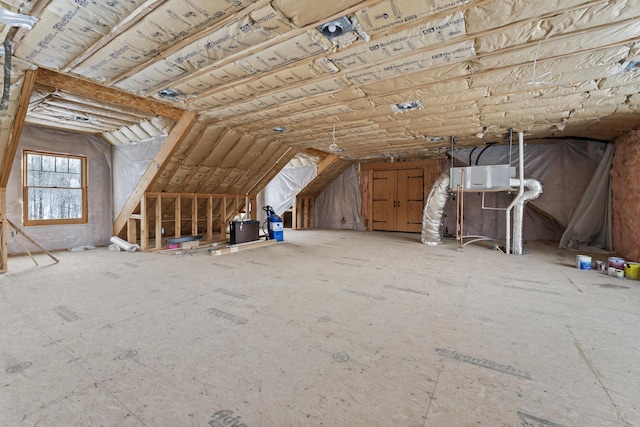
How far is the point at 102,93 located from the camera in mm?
3471

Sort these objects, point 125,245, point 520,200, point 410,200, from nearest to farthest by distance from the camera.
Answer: point 520,200 < point 125,245 < point 410,200

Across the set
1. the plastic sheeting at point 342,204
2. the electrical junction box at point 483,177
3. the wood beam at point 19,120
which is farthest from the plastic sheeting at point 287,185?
the wood beam at point 19,120

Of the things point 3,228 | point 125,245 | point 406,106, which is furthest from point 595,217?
point 3,228

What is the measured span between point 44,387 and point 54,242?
5352mm

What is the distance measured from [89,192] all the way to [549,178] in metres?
9.72

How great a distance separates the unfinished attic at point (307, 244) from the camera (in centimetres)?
150

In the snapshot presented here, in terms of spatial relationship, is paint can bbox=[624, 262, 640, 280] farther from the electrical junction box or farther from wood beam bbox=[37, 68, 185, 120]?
wood beam bbox=[37, 68, 185, 120]

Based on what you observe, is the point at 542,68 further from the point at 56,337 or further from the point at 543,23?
the point at 56,337

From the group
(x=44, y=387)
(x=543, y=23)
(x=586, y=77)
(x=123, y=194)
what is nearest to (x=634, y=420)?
(x=543, y=23)

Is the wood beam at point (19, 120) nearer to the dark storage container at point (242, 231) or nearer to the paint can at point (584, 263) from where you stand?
the dark storage container at point (242, 231)

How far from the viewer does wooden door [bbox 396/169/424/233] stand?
27.9 ft

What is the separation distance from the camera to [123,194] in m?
5.84

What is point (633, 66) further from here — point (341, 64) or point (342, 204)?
point (342, 204)

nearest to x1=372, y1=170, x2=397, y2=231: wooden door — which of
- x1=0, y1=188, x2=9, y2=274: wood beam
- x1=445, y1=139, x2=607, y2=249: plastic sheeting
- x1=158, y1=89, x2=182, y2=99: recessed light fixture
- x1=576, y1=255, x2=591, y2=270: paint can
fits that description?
x1=445, y1=139, x2=607, y2=249: plastic sheeting
